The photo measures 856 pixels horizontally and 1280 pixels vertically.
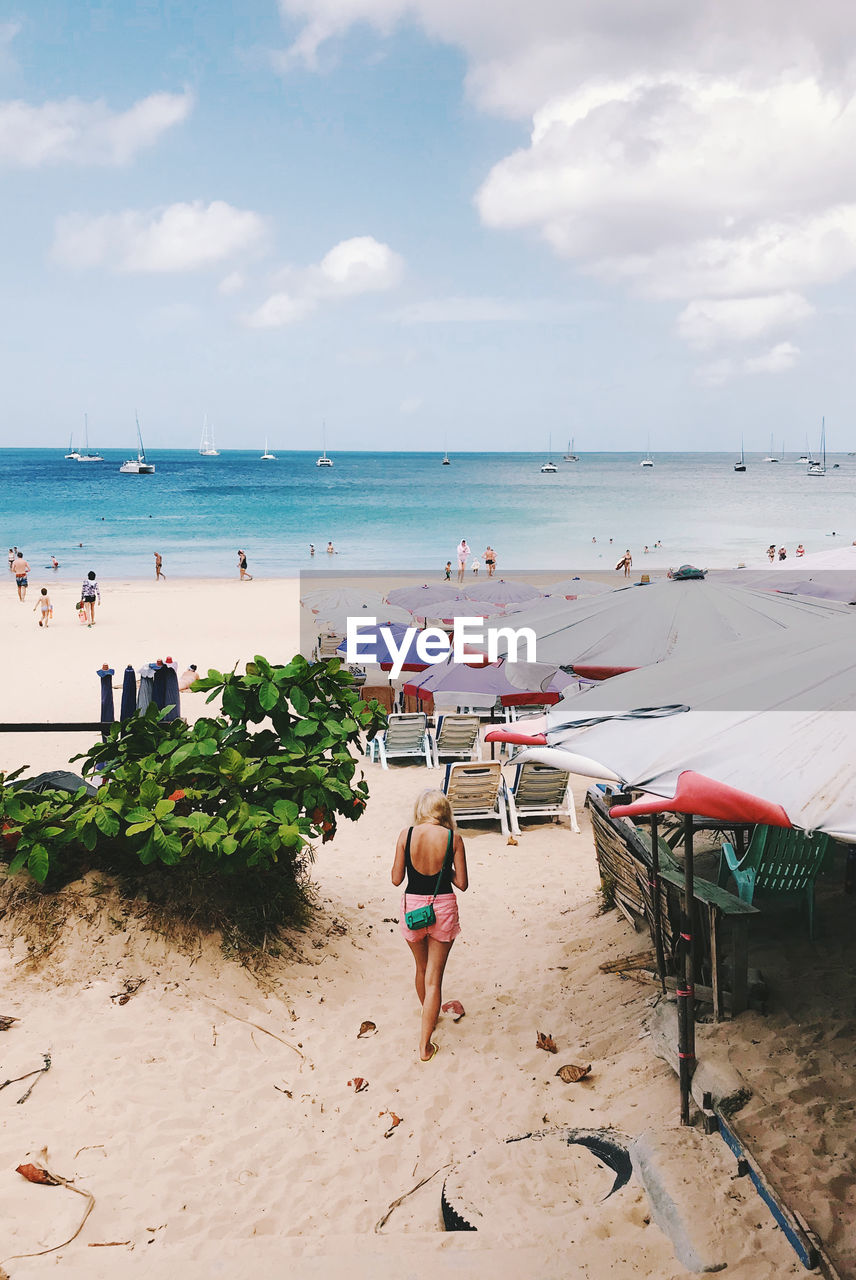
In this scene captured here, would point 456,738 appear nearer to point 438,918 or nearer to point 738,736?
point 438,918

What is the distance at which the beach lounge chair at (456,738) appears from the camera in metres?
11.7

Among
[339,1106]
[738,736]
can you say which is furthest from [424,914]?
[738,736]

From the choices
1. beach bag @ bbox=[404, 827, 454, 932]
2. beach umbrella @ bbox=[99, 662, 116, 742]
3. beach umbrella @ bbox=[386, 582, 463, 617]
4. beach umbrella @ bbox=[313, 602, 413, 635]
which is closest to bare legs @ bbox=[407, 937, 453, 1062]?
beach bag @ bbox=[404, 827, 454, 932]

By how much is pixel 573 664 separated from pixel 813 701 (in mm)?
3215

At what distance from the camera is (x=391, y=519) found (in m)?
68.1

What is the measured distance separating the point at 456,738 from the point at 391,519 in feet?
189

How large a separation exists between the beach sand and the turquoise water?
3396cm

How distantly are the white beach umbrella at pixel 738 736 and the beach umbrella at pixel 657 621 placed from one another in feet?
6.45

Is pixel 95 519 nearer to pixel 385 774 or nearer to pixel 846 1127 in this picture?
pixel 385 774

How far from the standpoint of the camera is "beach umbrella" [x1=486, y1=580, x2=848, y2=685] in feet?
19.9

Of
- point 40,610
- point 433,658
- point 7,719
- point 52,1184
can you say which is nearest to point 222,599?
point 40,610

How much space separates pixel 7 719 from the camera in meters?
13.4

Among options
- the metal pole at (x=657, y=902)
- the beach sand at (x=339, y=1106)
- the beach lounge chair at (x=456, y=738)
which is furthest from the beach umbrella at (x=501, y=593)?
the metal pole at (x=657, y=902)

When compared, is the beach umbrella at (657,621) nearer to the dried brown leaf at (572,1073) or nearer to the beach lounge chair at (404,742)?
the dried brown leaf at (572,1073)
